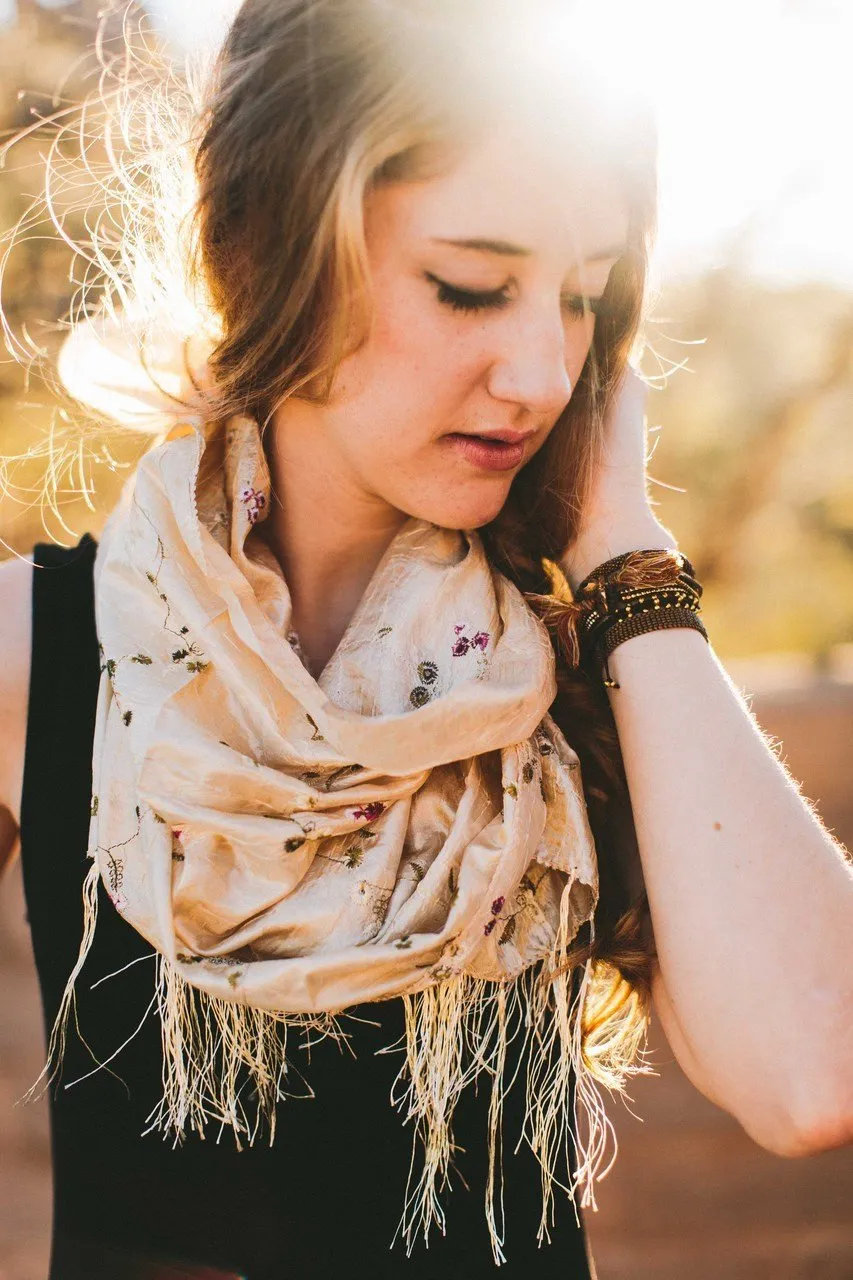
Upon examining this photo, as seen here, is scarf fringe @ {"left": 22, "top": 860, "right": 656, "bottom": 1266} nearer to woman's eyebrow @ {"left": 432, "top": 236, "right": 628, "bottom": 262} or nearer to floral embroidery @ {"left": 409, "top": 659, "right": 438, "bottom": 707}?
floral embroidery @ {"left": 409, "top": 659, "right": 438, "bottom": 707}

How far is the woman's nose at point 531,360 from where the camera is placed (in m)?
1.18

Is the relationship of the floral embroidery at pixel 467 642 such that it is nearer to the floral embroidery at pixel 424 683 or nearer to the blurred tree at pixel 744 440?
the floral embroidery at pixel 424 683

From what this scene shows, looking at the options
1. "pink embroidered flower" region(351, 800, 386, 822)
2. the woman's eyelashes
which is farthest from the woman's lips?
"pink embroidered flower" region(351, 800, 386, 822)

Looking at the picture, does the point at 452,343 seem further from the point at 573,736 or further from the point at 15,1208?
the point at 15,1208

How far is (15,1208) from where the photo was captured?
3008mm

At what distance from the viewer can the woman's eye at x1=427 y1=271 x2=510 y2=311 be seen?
45.7 inches

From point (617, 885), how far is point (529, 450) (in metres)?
0.53

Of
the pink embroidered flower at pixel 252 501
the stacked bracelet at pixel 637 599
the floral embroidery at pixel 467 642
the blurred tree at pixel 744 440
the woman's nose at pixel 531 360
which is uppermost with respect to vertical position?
the blurred tree at pixel 744 440

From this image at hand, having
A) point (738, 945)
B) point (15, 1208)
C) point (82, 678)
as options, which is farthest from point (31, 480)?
point (738, 945)

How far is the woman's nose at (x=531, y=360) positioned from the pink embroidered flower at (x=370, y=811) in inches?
18.6

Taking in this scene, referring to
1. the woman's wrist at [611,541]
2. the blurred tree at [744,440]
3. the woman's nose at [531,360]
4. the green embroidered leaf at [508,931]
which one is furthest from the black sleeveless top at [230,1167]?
the blurred tree at [744,440]

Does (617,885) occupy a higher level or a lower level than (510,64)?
lower

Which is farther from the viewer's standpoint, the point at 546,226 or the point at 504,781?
the point at 504,781

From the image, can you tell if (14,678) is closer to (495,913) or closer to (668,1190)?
(495,913)
